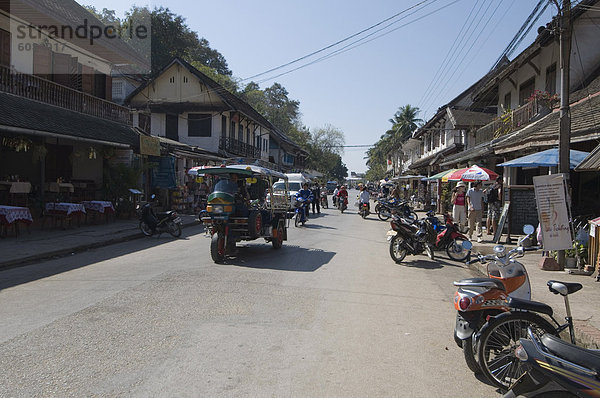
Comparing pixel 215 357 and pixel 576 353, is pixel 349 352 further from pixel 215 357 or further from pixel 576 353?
pixel 576 353

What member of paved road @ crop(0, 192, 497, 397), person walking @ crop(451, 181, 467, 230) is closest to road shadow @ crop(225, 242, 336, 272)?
paved road @ crop(0, 192, 497, 397)

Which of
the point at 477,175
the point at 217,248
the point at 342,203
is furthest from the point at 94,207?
the point at 342,203

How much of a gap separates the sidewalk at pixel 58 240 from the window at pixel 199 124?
57.1ft

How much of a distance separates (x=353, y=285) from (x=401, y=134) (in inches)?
2473

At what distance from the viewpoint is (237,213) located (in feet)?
34.7

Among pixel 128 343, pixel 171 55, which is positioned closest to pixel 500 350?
pixel 128 343

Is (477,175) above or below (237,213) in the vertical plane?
above

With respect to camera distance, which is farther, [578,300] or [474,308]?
[578,300]

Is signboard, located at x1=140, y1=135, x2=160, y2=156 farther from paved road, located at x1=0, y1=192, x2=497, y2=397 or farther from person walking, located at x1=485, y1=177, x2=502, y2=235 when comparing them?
person walking, located at x1=485, y1=177, x2=502, y2=235

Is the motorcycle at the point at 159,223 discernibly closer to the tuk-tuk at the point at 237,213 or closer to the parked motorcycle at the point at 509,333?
the tuk-tuk at the point at 237,213

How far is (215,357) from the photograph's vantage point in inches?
177

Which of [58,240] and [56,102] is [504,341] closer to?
[58,240]

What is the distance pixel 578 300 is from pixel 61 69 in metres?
19.0

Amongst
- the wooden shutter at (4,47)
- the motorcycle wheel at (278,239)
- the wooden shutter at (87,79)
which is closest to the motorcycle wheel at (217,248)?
the motorcycle wheel at (278,239)
